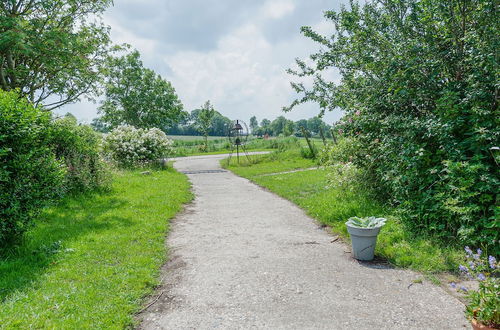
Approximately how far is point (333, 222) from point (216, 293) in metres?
3.72

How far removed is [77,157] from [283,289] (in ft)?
25.8

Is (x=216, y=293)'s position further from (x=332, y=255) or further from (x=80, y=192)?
(x=80, y=192)

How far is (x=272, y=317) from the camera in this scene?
10.2ft

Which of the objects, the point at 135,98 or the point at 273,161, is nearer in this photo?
the point at 273,161

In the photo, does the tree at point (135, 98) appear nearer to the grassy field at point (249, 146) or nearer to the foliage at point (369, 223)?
the grassy field at point (249, 146)

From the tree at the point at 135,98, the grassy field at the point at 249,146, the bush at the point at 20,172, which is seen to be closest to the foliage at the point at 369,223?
the bush at the point at 20,172

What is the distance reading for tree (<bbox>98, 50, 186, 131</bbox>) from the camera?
37.5m

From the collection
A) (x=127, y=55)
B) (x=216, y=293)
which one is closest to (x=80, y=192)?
(x=216, y=293)

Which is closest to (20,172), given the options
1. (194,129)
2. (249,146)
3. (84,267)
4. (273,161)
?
(84,267)

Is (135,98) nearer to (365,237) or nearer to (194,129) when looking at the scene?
(365,237)

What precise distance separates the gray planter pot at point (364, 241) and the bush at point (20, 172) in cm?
519

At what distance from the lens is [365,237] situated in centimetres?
452

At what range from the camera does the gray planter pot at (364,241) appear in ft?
14.8

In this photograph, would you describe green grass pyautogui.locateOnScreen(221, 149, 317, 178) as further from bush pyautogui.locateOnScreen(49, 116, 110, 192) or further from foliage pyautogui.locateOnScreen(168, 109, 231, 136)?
foliage pyautogui.locateOnScreen(168, 109, 231, 136)
